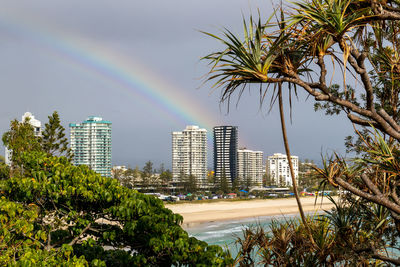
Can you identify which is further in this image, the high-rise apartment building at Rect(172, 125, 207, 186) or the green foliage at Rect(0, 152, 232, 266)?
the high-rise apartment building at Rect(172, 125, 207, 186)

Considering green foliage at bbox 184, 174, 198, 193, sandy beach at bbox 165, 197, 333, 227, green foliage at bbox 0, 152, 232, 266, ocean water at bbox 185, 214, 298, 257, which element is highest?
green foliage at bbox 0, 152, 232, 266

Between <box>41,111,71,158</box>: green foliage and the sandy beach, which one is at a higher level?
<box>41,111,71,158</box>: green foliage

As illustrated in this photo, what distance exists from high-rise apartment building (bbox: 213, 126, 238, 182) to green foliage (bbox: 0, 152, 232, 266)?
97738 mm

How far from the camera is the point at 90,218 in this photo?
461cm

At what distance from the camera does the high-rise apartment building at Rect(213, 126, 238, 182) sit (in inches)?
4053

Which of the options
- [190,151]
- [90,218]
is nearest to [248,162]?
[190,151]

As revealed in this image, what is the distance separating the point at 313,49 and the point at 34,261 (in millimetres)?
2934

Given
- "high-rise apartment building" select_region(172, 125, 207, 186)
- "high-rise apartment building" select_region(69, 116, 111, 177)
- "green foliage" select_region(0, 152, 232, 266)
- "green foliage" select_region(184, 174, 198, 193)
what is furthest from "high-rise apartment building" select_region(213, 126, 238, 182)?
"green foliage" select_region(0, 152, 232, 266)

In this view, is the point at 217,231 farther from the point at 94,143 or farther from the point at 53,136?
the point at 94,143

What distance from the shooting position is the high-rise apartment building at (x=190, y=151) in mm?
93938

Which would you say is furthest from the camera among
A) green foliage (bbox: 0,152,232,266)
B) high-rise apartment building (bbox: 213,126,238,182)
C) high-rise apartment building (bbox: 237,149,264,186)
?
high-rise apartment building (bbox: 213,126,238,182)

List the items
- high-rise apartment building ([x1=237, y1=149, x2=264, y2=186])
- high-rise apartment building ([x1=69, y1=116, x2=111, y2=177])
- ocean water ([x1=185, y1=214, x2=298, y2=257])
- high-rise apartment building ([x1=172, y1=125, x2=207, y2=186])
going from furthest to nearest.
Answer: high-rise apartment building ([x1=237, y1=149, x2=264, y2=186]) → high-rise apartment building ([x1=172, y1=125, x2=207, y2=186]) → high-rise apartment building ([x1=69, y1=116, x2=111, y2=177]) → ocean water ([x1=185, y1=214, x2=298, y2=257])

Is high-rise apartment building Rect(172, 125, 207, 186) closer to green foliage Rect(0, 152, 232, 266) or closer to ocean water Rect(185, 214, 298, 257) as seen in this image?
ocean water Rect(185, 214, 298, 257)

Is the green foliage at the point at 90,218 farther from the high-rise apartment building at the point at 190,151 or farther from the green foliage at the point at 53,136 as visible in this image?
the high-rise apartment building at the point at 190,151
